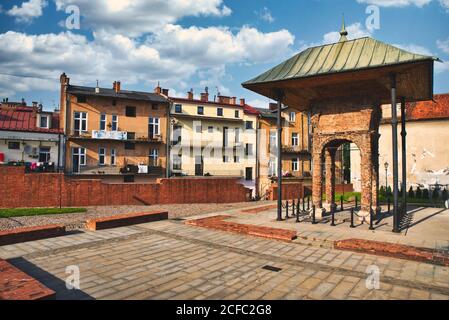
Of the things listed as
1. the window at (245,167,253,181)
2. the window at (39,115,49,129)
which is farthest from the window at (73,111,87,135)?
the window at (245,167,253,181)

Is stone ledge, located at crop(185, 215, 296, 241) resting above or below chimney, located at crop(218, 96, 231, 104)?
below

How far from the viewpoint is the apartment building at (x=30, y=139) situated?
102 feet

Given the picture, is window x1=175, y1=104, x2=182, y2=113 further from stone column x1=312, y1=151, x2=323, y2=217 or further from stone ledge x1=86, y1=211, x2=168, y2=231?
stone column x1=312, y1=151, x2=323, y2=217

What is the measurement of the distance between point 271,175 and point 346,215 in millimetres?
28168

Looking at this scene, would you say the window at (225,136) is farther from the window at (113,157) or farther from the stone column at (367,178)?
the stone column at (367,178)

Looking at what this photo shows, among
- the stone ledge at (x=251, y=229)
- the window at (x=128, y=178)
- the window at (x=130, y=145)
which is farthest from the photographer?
the window at (x=130, y=145)

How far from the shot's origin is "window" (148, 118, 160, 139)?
37369mm

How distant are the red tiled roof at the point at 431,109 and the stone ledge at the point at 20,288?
32991 mm

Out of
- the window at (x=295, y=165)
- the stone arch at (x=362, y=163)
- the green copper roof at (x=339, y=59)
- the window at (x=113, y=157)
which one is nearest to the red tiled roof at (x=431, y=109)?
the window at (x=295, y=165)

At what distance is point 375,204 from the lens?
47.8 ft

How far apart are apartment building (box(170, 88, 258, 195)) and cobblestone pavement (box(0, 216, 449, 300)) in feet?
93.2
